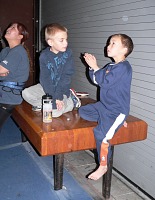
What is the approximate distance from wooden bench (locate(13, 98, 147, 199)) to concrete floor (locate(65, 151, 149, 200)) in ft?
0.57

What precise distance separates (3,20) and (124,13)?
3953 mm

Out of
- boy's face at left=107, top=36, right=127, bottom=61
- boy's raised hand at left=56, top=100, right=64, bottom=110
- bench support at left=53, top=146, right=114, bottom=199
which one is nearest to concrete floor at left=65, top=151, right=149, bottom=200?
bench support at left=53, top=146, right=114, bottom=199

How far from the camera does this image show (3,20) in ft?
19.0

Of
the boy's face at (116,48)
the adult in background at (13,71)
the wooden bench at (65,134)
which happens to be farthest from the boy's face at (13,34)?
the boy's face at (116,48)

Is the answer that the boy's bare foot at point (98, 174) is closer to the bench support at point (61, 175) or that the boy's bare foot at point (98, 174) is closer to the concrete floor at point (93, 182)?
the bench support at point (61, 175)

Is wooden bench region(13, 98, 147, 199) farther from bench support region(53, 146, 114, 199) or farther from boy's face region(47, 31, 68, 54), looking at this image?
boy's face region(47, 31, 68, 54)

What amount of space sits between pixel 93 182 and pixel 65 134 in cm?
128

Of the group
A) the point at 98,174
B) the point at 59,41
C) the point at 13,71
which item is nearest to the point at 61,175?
the point at 98,174

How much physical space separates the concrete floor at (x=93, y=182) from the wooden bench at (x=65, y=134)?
173mm

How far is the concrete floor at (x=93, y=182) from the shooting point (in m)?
2.86

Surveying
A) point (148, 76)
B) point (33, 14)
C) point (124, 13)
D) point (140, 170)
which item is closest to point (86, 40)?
point (124, 13)

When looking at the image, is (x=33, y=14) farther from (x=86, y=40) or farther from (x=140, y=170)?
(x=140, y=170)

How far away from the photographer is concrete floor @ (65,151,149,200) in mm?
2863

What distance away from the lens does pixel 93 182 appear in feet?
10.4
